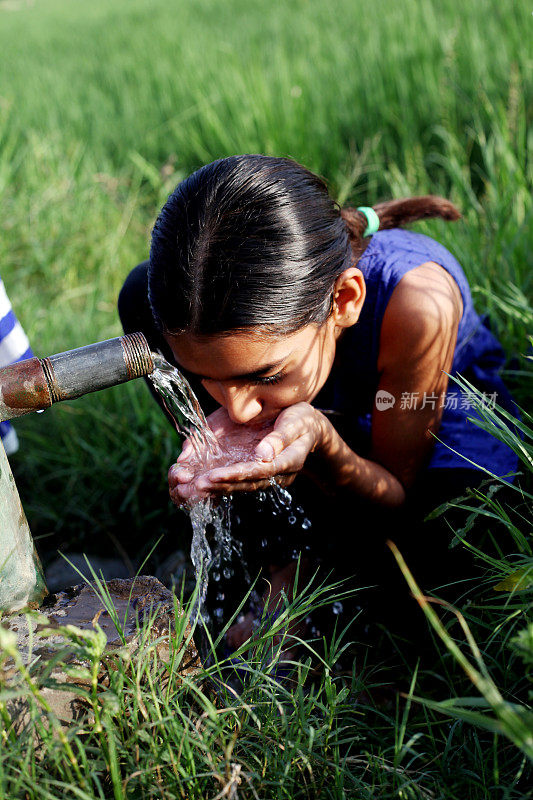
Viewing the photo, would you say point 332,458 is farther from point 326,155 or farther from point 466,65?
point 466,65

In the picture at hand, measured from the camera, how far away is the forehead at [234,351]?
1.46m

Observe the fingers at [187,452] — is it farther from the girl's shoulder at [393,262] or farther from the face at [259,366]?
the girl's shoulder at [393,262]

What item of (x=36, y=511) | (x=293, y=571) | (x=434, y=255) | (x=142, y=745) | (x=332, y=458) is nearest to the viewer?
(x=142, y=745)

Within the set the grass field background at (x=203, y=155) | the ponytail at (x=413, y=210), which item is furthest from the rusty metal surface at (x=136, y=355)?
the grass field background at (x=203, y=155)

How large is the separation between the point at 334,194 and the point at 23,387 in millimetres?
2046

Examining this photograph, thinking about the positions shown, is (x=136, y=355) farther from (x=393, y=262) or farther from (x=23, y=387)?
(x=393, y=262)

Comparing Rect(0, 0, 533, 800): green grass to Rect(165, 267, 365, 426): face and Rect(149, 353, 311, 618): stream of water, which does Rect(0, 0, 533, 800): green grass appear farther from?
Rect(165, 267, 365, 426): face

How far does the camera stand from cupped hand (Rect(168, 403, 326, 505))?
1.42 metres

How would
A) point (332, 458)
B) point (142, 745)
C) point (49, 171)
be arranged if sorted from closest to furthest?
point (142, 745) < point (332, 458) < point (49, 171)

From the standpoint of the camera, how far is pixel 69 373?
→ 1281 millimetres

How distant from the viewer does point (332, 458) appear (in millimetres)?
1695

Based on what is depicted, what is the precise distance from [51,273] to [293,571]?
2081mm

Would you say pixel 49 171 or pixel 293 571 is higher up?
pixel 49 171

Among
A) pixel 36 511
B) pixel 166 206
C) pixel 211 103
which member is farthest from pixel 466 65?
pixel 36 511
